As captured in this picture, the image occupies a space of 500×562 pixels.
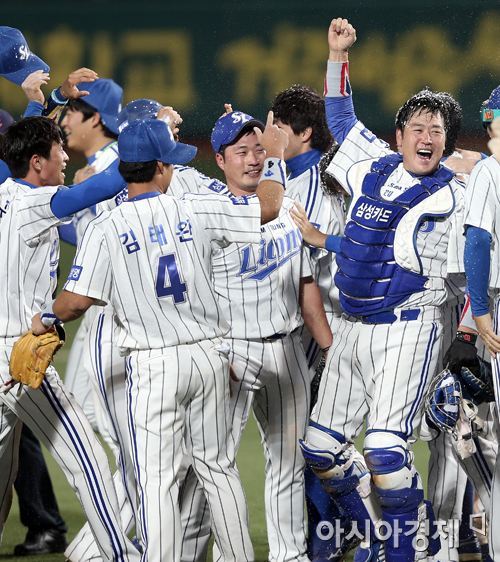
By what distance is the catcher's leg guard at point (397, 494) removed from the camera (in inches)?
123

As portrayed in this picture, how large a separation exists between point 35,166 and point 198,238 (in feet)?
3.07

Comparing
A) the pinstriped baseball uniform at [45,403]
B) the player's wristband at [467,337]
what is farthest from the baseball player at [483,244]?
the pinstriped baseball uniform at [45,403]

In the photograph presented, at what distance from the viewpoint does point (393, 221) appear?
3.29 m

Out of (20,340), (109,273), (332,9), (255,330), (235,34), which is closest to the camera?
(109,273)

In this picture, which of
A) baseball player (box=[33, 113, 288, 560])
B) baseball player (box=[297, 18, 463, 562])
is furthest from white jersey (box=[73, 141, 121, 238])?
baseball player (box=[297, 18, 463, 562])

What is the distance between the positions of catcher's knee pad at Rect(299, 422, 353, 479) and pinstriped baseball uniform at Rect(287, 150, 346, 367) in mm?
669

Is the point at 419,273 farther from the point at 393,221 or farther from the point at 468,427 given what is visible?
the point at 468,427

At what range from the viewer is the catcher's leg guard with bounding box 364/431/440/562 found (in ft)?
10.3

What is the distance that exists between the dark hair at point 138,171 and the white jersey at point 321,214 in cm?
112

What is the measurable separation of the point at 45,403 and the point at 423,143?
1.77m

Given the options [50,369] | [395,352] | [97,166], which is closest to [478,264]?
[395,352]

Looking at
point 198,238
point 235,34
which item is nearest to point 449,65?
point 235,34

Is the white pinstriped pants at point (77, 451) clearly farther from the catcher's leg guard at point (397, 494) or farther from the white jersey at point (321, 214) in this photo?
the white jersey at point (321, 214)

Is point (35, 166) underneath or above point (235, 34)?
underneath
